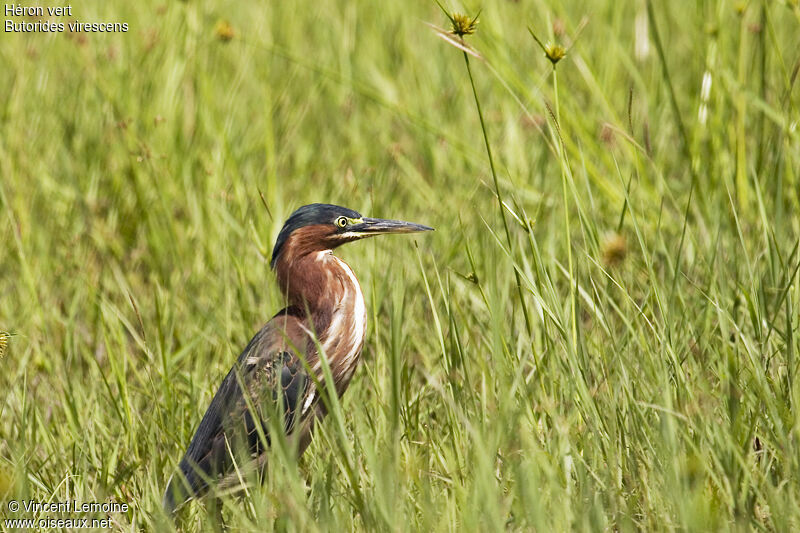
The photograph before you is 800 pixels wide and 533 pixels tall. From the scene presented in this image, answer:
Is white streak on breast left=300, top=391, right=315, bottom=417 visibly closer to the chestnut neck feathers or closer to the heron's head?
the chestnut neck feathers

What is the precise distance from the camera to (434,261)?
128 inches

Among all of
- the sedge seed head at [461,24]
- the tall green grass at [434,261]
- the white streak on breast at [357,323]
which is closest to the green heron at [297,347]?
the white streak on breast at [357,323]

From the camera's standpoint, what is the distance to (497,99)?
620cm

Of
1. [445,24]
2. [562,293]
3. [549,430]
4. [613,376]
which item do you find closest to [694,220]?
[562,293]

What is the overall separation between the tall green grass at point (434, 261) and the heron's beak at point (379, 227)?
274 millimetres

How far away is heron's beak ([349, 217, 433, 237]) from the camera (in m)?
4.01

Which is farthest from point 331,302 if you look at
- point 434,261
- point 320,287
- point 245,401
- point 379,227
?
point 434,261

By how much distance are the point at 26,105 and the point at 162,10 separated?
1033 millimetres

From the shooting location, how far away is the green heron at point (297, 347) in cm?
373

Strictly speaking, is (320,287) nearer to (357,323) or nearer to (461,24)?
(357,323)

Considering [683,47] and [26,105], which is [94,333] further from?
[683,47]

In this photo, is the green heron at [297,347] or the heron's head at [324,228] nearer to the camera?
the green heron at [297,347]

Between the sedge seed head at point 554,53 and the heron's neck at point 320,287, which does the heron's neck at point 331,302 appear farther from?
the sedge seed head at point 554,53

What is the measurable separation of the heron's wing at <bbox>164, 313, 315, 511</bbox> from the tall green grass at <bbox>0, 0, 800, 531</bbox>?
139mm
